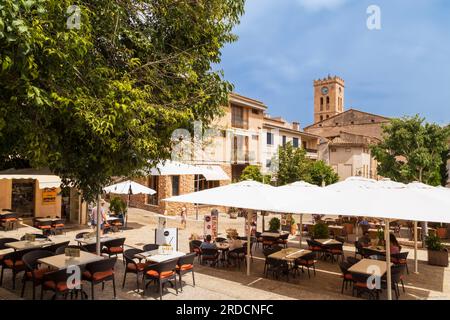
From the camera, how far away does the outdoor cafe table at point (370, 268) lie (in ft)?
29.7

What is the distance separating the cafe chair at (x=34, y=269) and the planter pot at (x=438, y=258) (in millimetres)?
13708

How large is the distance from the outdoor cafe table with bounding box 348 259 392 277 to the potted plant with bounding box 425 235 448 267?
4863 mm

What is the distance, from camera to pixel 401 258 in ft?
37.9

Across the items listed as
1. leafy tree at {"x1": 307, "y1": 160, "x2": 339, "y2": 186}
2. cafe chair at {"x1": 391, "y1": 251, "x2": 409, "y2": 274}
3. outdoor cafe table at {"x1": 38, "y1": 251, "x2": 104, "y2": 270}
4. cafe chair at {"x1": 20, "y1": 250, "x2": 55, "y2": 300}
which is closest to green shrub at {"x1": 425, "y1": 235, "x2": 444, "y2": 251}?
cafe chair at {"x1": 391, "y1": 251, "x2": 409, "y2": 274}

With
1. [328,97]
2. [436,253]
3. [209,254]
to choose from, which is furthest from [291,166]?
[328,97]

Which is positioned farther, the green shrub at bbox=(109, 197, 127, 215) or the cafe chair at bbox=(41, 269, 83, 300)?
the green shrub at bbox=(109, 197, 127, 215)

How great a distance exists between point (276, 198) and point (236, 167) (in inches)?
936

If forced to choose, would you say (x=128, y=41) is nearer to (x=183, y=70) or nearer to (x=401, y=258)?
(x=183, y=70)

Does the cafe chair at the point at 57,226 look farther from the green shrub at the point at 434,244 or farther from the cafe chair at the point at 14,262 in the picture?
the green shrub at the point at 434,244

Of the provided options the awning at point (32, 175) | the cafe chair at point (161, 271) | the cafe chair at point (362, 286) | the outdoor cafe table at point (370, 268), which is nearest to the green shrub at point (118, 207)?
the awning at point (32, 175)

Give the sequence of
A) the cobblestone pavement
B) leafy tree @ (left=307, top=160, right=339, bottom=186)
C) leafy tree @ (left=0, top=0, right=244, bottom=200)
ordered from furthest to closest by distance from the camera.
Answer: leafy tree @ (left=307, top=160, right=339, bottom=186)
the cobblestone pavement
leafy tree @ (left=0, top=0, right=244, bottom=200)

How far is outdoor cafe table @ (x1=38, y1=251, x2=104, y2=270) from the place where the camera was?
27.8 ft

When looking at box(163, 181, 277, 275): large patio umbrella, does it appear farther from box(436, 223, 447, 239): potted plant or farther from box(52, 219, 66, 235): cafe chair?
box(436, 223, 447, 239): potted plant

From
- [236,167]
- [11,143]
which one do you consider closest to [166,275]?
[11,143]
